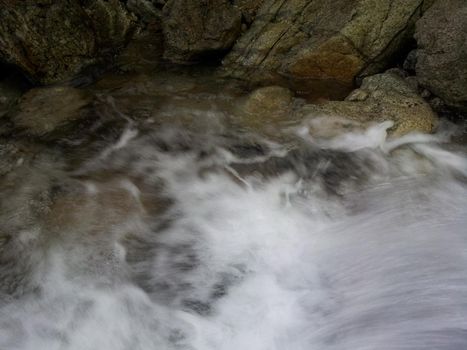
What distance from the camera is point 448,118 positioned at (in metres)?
5.41

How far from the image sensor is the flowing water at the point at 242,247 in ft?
11.4

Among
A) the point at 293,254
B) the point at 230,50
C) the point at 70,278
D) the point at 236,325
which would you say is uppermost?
the point at 230,50

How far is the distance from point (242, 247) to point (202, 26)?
153 inches

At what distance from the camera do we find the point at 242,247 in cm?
412

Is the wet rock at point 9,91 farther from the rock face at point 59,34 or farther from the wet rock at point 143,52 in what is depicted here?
the wet rock at point 143,52

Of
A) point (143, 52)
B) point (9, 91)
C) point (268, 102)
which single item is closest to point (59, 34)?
point (9, 91)

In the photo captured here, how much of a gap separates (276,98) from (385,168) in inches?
72.2

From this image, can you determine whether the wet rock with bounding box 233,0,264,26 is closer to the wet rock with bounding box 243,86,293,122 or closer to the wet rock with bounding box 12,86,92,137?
the wet rock with bounding box 243,86,293,122

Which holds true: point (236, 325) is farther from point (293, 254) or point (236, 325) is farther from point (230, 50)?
point (230, 50)

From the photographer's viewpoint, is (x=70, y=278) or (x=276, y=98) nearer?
(x=70, y=278)

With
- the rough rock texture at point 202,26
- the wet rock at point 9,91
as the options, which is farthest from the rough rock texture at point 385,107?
the wet rock at point 9,91

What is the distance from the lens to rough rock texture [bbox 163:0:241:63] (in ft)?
21.5

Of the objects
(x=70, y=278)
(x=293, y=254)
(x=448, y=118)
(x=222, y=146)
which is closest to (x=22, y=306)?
(x=70, y=278)

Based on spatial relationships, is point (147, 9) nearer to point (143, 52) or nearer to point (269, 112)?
point (143, 52)
